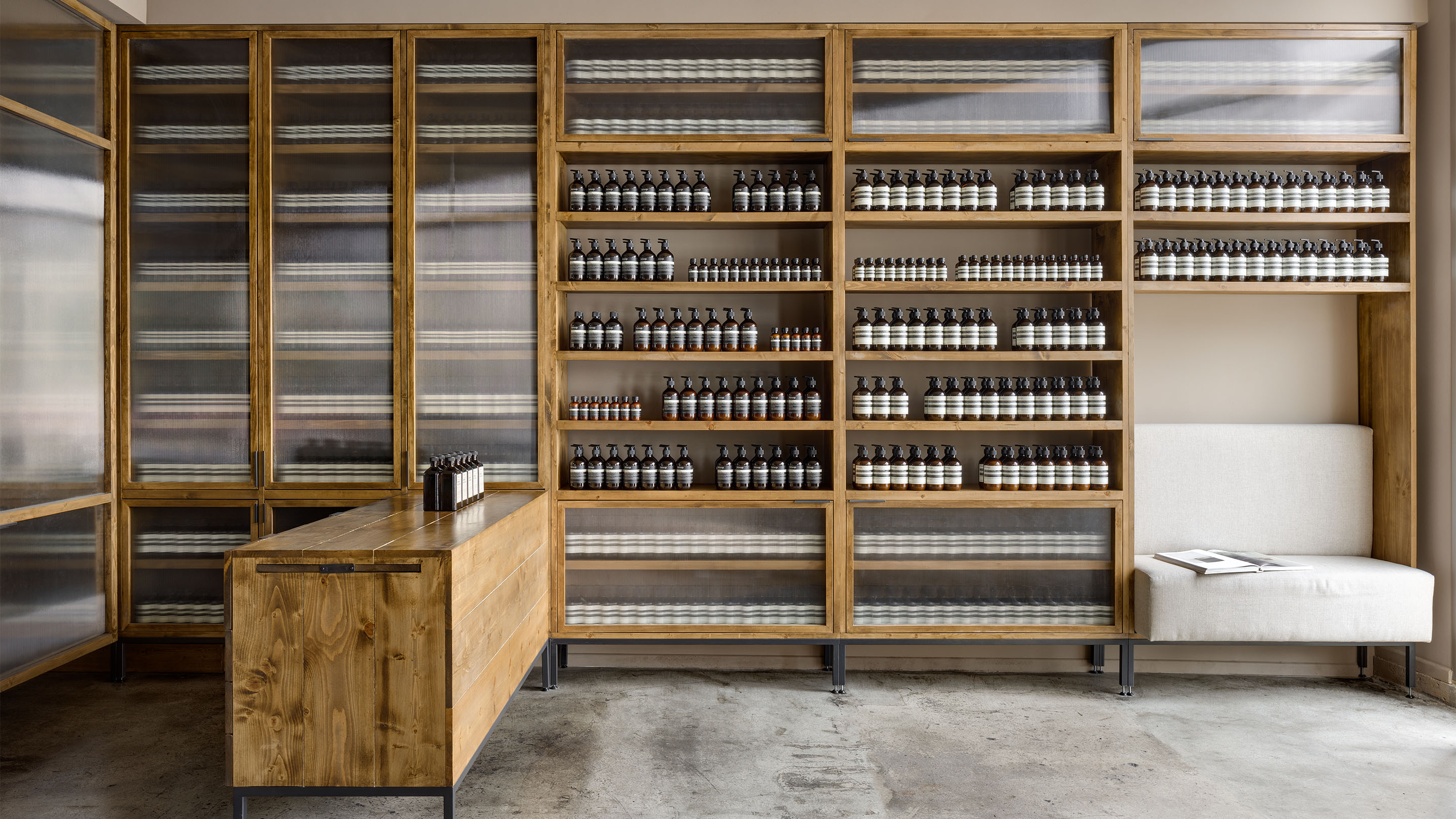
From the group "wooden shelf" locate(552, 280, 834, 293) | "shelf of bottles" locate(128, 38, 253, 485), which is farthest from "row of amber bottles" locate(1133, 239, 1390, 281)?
"shelf of bottles" locate(128, 38, 253, 485)

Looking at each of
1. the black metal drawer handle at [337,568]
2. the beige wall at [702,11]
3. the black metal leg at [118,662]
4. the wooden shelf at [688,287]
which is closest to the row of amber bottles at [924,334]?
the wooden shelf at [688,287]

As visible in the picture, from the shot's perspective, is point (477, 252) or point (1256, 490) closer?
point (477, 252)

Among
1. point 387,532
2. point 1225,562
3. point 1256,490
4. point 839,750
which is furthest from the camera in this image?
point 1256,490

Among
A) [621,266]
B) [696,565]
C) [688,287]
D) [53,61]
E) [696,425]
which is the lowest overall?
[696,565]

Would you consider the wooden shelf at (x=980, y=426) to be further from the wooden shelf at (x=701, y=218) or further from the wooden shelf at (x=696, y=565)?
the wooden shelf at (x=701, y=218)

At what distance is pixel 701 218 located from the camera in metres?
3.97

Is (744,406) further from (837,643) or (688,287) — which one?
(837,643)

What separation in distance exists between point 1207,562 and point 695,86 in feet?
10.8

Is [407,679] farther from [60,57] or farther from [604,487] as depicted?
[60,57]

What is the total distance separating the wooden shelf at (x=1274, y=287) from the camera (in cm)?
392

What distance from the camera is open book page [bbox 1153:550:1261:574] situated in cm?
375

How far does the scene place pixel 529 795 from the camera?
2.91 metres

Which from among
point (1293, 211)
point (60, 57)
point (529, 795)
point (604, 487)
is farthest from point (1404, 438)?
point (60, 57)

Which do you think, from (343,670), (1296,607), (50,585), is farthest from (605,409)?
(1296,607)
